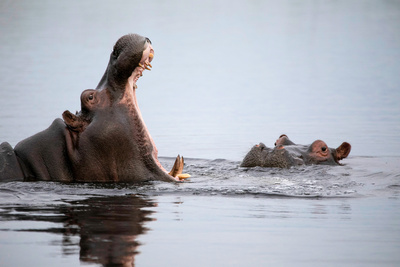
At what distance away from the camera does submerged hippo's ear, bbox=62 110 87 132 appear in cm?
889

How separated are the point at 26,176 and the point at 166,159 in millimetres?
4097

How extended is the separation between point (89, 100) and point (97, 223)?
2074 millimetres

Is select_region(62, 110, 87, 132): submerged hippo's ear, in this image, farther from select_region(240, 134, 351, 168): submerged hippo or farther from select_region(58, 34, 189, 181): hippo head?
select_region(240, 134, 351, 168): submerged hippo

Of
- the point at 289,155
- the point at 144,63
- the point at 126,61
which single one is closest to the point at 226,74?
the point at 289,155

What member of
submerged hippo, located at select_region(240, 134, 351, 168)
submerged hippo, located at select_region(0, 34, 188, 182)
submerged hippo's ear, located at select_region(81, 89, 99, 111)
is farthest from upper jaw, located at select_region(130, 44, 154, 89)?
submerged hippo, located at select_region(240, 134, 351, 168)

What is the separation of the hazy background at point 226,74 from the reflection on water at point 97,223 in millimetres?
5454

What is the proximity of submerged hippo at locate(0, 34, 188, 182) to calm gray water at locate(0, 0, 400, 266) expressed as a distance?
0.56 ft

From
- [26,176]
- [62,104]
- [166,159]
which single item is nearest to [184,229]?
[26,176]

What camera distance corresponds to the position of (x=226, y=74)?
31062 millimetres

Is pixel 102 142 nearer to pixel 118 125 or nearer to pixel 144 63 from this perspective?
pixel 118 125

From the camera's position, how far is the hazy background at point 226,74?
16688 mm

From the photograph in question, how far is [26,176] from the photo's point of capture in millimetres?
9102

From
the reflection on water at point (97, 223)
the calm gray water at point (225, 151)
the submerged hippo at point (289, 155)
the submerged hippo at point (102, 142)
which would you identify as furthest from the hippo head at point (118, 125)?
the submerged hippo at point (289, 155)

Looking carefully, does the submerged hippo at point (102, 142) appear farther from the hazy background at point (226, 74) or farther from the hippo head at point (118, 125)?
the hazy background at point (226, 74)
